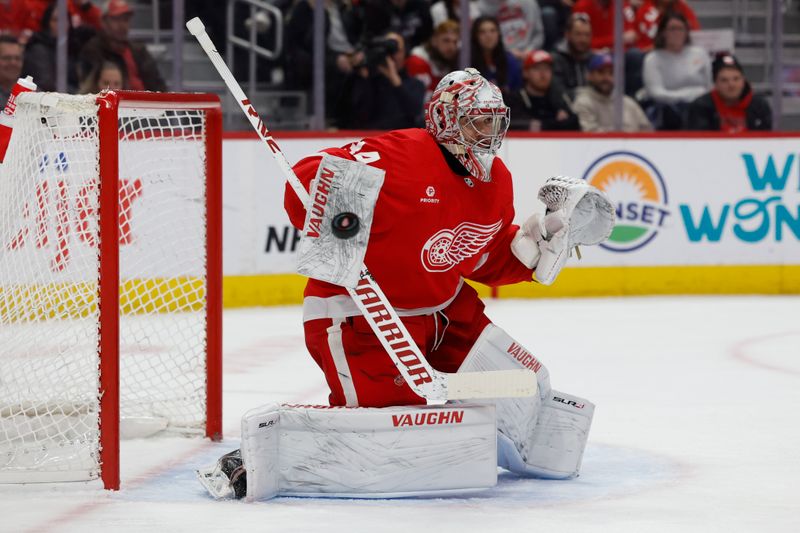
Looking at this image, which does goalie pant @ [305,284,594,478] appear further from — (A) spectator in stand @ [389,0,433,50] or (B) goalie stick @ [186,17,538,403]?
(A) spectator in stand @ [389,0,433,50]

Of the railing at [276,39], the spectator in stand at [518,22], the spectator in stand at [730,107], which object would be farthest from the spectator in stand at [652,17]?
the spectator in stand at [518,22]

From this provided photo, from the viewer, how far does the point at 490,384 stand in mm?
2922

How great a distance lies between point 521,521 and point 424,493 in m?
0.28

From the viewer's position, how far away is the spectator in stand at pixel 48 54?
6.08 m

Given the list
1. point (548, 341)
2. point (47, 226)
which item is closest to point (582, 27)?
point (548, 341)

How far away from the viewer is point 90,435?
3.37m

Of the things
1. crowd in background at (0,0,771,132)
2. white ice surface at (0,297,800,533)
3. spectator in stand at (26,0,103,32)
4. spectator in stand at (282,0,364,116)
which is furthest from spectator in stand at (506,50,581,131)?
spectator in stand at (26,0,103,32)

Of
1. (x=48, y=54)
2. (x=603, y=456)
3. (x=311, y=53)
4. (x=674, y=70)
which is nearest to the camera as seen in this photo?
(x=603, y=456)

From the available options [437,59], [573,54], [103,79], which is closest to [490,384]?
[103,79]

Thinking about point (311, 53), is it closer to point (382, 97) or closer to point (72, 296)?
point (382, 97)

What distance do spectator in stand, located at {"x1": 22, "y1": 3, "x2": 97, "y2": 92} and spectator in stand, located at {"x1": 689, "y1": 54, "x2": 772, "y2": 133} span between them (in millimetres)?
3106

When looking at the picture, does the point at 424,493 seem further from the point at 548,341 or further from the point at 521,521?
the point at 548,341

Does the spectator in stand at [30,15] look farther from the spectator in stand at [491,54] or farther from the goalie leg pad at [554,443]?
the goalie leg pad at [554,443]

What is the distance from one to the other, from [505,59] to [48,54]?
2.27 metres
